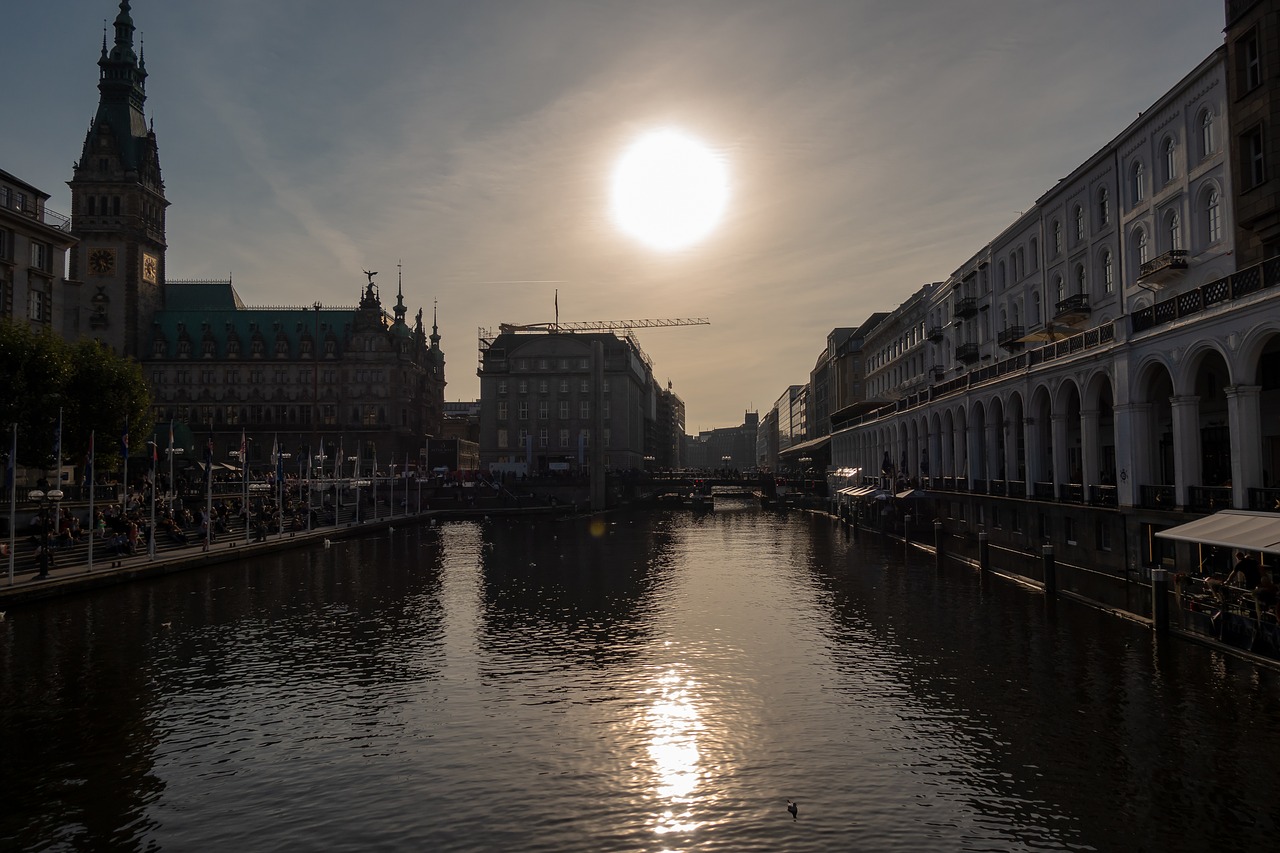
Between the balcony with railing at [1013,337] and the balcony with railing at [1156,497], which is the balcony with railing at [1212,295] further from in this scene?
the balcony with railing at [1013,337]

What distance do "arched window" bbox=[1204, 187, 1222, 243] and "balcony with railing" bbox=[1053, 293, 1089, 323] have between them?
463 inches

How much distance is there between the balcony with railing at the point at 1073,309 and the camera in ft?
179

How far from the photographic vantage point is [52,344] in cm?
5888

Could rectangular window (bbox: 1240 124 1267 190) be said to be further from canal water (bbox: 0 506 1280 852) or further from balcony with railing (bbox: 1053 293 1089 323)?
canal water (bbox: 0 506 1280 852)

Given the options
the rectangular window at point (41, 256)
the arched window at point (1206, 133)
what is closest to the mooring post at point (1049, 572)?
the arched window at point (1206, 133)

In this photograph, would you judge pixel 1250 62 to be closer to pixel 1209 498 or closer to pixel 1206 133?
pixel 1206 133

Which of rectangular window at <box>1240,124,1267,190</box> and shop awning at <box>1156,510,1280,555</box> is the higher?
rectangular window at <box>1240,124,1267,190</box>

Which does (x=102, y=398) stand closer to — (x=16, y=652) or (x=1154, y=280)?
(x=16, y=652)

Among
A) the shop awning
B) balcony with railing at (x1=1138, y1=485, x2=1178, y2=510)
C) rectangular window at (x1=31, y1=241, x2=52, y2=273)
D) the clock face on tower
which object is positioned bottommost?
the shop awning

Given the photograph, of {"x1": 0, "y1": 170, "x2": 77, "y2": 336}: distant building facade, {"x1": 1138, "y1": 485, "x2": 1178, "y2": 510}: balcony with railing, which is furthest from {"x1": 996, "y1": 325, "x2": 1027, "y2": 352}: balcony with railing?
{"x1": 0, "y1": 170, "x2": 77, "y2": 336}: distant building facade

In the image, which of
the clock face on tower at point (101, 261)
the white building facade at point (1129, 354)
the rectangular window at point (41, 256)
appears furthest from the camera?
the clock face on tower at point (101, 261)

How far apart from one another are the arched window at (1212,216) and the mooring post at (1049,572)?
18.4 m

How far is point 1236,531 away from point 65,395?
70321mm

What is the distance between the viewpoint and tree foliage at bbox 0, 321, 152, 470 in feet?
181
